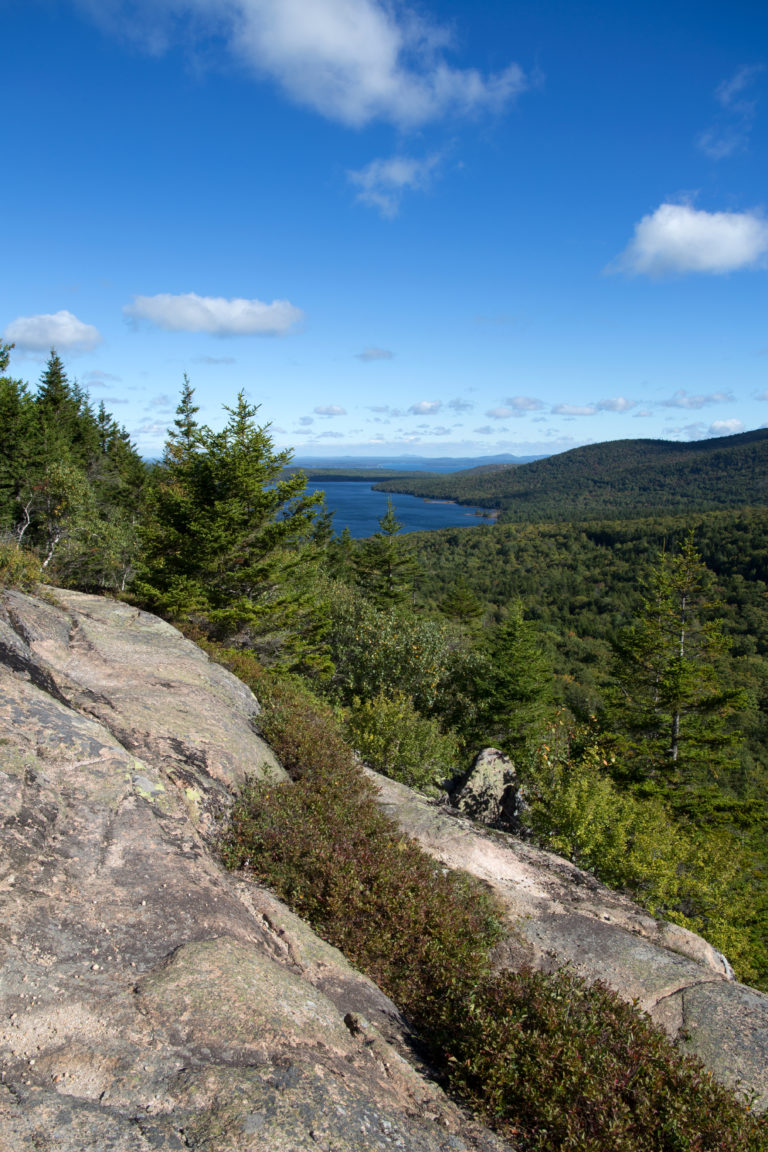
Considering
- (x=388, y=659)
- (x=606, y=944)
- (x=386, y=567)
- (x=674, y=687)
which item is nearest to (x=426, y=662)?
(x=388, y=659)

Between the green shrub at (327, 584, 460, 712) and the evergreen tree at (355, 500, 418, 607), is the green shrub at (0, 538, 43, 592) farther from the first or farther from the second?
the evergreen tree at (355, 500, 418, 607)

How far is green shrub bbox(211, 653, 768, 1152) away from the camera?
3.97 metres

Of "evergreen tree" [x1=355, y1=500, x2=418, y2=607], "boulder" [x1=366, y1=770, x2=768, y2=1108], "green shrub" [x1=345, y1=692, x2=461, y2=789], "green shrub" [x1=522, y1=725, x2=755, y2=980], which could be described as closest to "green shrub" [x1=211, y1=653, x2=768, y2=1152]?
"boulder" [x1=366, y1=770, x2=768, y2=1108]

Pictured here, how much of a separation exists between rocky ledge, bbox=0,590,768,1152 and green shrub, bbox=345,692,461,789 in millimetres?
4172

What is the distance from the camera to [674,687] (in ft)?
80.9

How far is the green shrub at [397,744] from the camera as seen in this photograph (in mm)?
13047

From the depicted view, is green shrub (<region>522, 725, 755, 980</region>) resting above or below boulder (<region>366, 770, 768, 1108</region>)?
below

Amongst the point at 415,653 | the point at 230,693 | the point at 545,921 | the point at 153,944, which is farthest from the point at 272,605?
the point at 153,944

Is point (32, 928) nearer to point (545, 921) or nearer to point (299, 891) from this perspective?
point (299, 891)

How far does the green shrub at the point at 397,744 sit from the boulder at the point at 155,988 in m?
6.22

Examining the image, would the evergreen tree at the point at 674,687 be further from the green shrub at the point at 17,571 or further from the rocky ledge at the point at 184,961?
the green shrub at the point at 17,571

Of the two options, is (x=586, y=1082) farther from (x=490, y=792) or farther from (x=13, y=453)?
(x=13, y=453)

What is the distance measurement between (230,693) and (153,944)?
5905mm

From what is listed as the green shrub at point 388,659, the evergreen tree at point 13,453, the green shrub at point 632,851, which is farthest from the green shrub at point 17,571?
the evergreen tree at point 13,453
